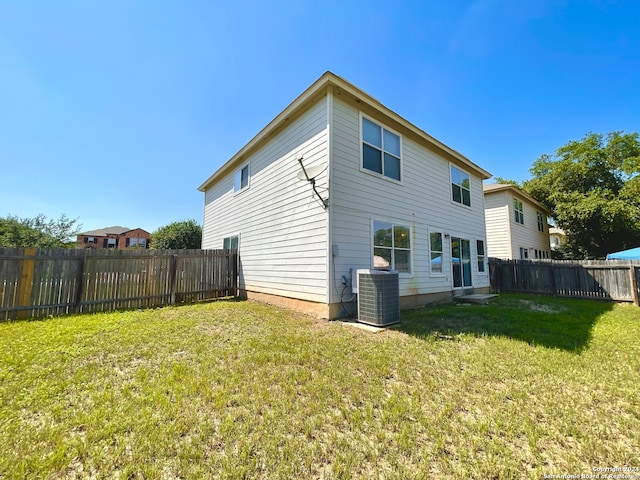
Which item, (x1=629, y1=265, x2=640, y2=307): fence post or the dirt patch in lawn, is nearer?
the dirt patch in lawn

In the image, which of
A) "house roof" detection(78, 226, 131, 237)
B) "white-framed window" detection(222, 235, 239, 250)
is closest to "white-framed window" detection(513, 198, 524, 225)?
"white-framed window" detection(222, 235, 239, 250)

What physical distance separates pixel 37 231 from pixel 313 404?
2780 centimetres

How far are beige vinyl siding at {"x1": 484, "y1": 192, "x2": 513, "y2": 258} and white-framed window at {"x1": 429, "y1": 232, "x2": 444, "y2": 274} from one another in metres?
9.56

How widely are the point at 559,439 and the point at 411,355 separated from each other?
1793mm

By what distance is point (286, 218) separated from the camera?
7371mm

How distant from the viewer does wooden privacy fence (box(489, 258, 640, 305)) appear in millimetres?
8590

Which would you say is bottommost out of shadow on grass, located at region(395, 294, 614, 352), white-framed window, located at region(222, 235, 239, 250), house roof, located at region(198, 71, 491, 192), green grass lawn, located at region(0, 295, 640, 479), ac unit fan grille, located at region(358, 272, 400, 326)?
green grass lawn, located at region(0, 295, 640, 479)

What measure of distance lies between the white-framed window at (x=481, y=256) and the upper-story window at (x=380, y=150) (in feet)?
18.4

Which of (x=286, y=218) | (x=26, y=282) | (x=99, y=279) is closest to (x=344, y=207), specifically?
(x=286, y=218)

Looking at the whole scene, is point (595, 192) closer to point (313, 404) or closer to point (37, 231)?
point (313, 404)

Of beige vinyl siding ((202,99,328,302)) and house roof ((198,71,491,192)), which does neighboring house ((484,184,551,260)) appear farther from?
beige vinyl siding ((202,99,328,302))

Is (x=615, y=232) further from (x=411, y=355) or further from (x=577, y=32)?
A: (x=411, y=355)

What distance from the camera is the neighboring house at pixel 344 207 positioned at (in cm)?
617

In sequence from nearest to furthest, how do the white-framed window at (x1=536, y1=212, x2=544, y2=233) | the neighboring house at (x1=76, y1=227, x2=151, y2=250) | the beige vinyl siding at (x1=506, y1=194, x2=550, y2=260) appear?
the beige vinyl siding at (x1=506, y1=194, x2=550, y2=260), the white-framed window at (x1=536, y1=212, x2=544, y2=233), the neighboring house at (x1=76, y1=227, x2=151, y2=250)
